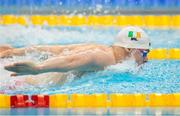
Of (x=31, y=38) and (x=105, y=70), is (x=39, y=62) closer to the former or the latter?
(x=31, y=38)

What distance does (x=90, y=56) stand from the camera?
622cm

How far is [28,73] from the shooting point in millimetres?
6254

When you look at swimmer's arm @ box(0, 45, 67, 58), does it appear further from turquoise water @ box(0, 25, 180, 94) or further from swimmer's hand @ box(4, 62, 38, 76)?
swimmer's hand @ box(4, 62, 38, 76)

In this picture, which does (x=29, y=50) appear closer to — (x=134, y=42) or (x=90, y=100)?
(x=90, y=100)

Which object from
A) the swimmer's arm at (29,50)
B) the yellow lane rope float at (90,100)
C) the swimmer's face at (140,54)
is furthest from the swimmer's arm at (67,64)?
the swimmer's face at (140,54)

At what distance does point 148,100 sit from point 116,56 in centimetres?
59

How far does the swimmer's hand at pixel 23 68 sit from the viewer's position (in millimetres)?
6215

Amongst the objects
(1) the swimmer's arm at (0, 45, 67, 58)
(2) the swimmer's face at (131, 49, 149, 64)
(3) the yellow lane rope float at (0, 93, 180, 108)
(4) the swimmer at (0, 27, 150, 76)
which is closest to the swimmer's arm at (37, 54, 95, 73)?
(4) the swimmer at (0, 27, 150, 76)

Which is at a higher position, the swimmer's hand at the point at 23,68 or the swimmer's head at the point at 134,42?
the swimmer's head at the point at 134,42

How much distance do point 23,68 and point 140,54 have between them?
128 centimetres

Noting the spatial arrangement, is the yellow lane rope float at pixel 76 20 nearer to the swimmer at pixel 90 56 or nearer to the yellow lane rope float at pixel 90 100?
the swimmer at pixel 90 56

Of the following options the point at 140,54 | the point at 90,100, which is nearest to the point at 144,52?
the point at 140,54

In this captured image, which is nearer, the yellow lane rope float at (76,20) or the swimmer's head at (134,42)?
the swimmer's head at (134,42)

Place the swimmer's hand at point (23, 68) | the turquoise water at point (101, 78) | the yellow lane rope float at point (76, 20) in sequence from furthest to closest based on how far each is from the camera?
the yellow lane rope float at point (76, 20) → the turquoise water at point (101, 78) → the swimmer's hand at point (23, 68)
